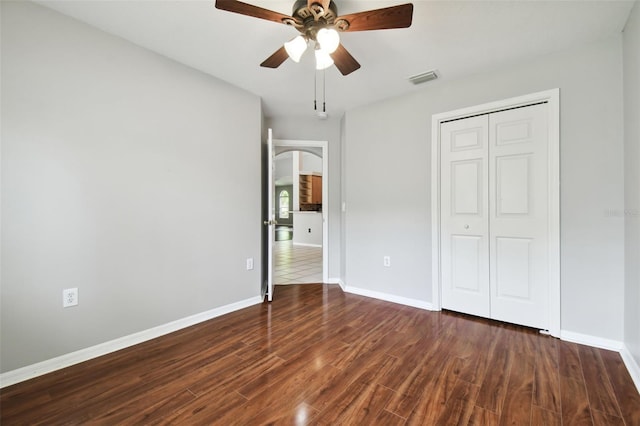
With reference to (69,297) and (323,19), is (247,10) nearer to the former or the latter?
(323,19)

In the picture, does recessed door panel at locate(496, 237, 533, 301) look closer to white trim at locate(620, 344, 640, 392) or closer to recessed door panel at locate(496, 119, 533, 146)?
white trim at locate(620, 344, 640, 392)

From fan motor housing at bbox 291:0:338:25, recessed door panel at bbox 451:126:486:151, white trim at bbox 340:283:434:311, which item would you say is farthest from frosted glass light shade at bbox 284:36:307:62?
white trim at bbox 340:283:434:311

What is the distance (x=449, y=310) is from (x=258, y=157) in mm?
2706

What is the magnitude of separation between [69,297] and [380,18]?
8.74 ft

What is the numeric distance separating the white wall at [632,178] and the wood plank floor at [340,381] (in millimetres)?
339

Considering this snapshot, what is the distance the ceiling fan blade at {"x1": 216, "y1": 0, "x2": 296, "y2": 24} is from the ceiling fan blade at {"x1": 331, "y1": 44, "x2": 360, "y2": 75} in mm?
359

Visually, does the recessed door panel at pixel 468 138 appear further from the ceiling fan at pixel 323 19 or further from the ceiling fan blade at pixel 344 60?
the ceiling fan at pixel 323 19

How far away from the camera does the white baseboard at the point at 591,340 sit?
1.98 m

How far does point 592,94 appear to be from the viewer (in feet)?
6.79

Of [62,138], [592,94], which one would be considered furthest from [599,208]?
[62,138]

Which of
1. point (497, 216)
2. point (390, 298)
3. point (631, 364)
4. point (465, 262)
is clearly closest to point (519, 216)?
point (497, 216)

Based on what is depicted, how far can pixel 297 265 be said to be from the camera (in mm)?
5156

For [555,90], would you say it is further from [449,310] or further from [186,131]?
[186,131]

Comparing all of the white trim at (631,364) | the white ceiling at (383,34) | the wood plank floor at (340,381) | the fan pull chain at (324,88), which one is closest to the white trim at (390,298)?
the wood plank floor at (340,381)
